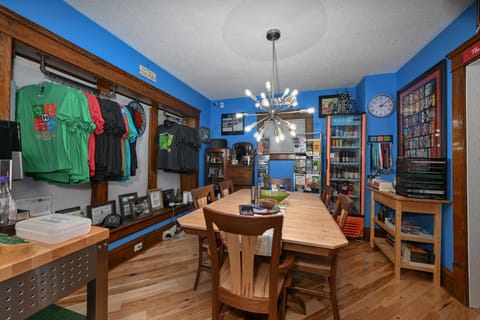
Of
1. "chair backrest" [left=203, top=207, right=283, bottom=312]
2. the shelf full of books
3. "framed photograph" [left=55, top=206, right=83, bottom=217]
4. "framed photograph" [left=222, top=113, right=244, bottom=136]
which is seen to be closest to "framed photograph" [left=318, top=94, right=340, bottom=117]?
the shelf full of books

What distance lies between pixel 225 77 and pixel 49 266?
→ 3.16m

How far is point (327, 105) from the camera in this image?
374 centimetres

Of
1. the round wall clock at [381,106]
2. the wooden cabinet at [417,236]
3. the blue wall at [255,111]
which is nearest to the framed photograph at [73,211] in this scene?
the blue wall at [255,111]

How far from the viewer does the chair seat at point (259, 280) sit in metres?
1.20

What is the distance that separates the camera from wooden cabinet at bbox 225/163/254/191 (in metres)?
3.98

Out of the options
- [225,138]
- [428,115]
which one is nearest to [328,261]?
[428,115]

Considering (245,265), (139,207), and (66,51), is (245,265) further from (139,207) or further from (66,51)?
(66,51)

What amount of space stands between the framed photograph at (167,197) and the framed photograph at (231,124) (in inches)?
70.5

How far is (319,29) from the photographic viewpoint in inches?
79.3

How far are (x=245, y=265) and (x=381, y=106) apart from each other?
3384mm

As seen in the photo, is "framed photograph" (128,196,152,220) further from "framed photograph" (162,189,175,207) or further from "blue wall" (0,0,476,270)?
"blue wall" (0,0,476,270)

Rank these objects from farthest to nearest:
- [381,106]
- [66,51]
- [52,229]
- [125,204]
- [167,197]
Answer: [167,197]
[381,106]
[125,204]
[66,51]
[52,229]

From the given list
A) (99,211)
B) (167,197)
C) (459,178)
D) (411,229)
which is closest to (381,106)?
(459,178)

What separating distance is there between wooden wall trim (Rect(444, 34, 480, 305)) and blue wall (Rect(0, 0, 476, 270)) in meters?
0.11
